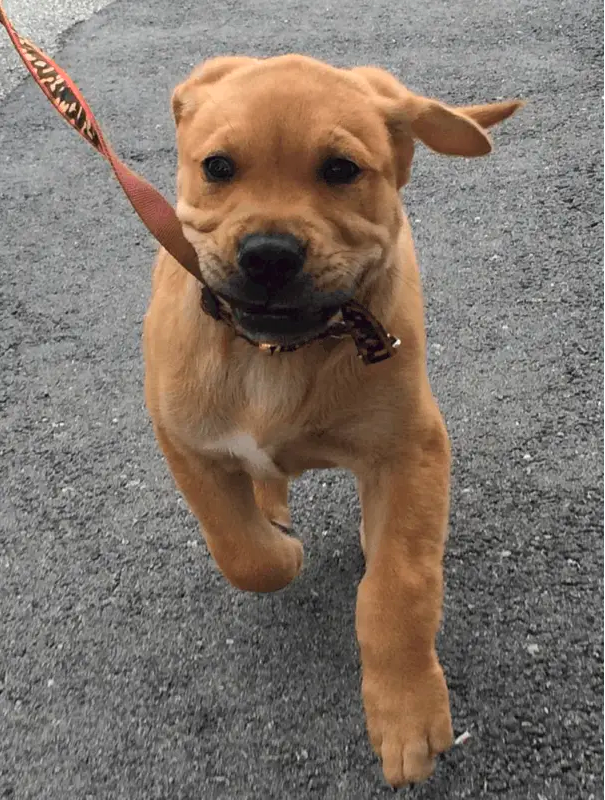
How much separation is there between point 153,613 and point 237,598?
0.20m

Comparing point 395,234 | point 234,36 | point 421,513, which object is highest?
point 395,234

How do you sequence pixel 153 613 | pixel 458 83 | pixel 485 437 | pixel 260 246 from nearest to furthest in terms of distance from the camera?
pixel 260 246, pixel 153 613, pixel 485 437, pixel 458 83

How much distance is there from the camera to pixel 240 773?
1.82m

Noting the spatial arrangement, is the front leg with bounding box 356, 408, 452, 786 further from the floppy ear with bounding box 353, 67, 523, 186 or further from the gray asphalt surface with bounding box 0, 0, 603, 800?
the floppy ear with bounding box 353, 67, 523, 186

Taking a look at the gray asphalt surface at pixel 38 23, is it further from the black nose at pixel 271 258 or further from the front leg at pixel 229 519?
the black nose at pixel 271 258

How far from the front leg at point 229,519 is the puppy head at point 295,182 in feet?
1.41

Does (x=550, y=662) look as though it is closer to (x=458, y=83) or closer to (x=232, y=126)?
(x=232, y=126)

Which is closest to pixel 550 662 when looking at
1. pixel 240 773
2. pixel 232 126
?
pixel 240 773

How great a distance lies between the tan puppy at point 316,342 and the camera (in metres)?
1.53

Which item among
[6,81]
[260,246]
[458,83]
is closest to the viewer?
[260,246]

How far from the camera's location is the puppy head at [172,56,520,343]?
1.51 m

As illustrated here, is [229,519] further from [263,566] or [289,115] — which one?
[289,115]

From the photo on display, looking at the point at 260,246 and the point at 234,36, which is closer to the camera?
the point at 260,246

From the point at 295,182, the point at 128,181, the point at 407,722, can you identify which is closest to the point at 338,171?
the point at 295,182
